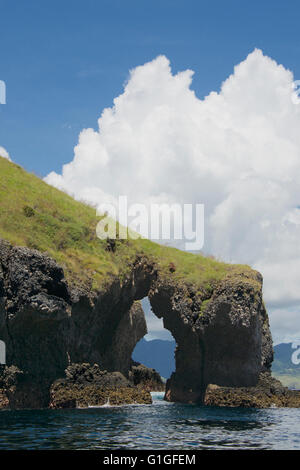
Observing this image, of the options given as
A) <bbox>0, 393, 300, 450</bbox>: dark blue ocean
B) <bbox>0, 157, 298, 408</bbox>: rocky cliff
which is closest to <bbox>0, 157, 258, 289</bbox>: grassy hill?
<bbox>0, 157, 298, 408</bbox>: rocky cliff

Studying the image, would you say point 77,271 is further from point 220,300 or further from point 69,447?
point 69,447

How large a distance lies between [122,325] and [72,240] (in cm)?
1514

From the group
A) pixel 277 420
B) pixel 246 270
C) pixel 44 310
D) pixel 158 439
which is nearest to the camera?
pixel 158 439

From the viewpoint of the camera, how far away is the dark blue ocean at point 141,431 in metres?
28.1

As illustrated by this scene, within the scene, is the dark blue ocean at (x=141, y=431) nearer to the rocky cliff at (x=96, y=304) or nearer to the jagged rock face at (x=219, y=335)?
the rocky cliff at (x=96, y=304)

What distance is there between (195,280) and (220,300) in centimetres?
508

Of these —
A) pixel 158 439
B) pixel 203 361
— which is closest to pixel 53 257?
pixel 203 361

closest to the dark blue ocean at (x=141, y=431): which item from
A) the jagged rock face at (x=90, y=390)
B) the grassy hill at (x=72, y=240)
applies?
the jagged rock face at (x=90, y=390)

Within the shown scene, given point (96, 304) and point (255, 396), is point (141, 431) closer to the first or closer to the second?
point (96, 304)

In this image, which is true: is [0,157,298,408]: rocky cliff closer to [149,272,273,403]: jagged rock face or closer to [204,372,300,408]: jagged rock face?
[149,272,273,403]: jagged rock face

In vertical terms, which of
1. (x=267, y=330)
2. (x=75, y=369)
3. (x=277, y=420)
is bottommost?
(x=277, y=420)

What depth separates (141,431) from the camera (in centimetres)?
3384

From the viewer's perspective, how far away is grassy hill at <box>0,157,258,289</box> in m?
59.0

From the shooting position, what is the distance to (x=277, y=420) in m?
44.2
